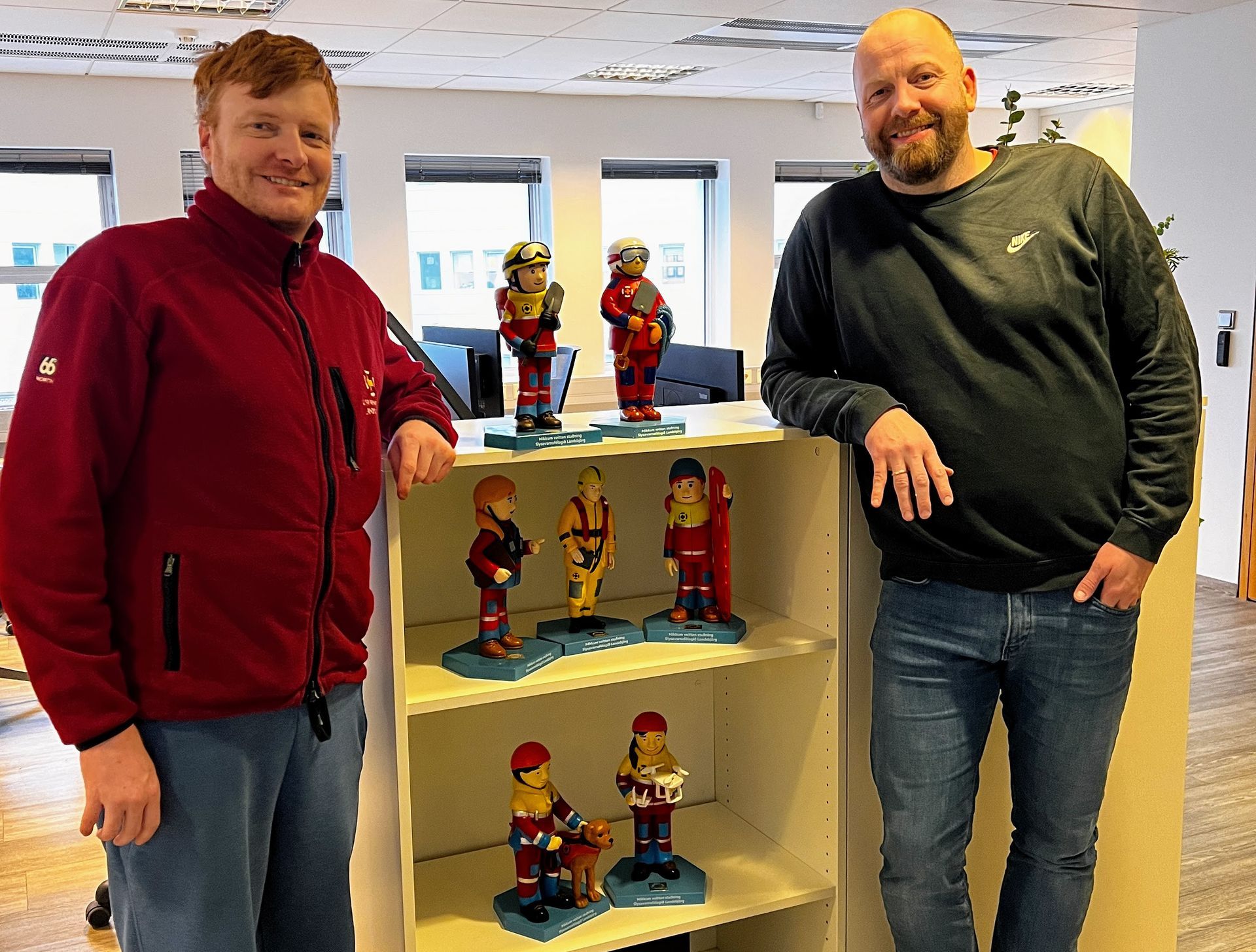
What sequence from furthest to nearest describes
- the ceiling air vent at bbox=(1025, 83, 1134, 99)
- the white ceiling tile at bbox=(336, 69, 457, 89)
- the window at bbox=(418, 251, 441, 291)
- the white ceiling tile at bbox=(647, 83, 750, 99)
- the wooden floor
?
the ceiling air vent at bbox=(1025, 83, 1134, 99) < the window at bbox=(418, 251, 441, 291) < the white ceiling tile at bbox=(647, 83, 750, 99) < the white ceiling tile at bbox=(336, 69, 457, 89) < the wooden floor

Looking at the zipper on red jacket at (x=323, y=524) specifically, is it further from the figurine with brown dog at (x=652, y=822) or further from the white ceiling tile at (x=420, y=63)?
the white ceiling tile at (x=420, y=63)

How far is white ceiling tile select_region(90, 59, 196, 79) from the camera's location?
18.5ft

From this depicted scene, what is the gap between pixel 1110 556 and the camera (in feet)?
5.01

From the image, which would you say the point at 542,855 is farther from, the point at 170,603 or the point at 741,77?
the point at 741,77

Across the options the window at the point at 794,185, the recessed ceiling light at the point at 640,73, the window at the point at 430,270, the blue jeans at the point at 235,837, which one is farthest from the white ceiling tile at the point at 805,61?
the blue jeans at the point at 235,837

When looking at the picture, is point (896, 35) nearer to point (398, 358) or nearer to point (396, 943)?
point (398, 358)

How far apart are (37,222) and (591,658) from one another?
5.70 meters

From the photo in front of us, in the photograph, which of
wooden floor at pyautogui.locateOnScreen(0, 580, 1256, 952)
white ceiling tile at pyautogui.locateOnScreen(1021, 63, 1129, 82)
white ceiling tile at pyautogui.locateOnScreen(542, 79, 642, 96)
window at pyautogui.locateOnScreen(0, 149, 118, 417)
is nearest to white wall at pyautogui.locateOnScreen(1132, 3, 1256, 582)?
white ceiling tile at pyautogui.locateOnScreen(1021, 63, 1129, 82)

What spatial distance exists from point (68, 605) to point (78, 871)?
6.60ft

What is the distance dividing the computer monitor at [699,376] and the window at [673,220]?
443 centimetres

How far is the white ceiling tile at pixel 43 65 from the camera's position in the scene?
214 inches

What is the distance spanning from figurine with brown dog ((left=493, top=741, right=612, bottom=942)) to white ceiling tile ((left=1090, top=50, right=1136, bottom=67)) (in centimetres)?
578

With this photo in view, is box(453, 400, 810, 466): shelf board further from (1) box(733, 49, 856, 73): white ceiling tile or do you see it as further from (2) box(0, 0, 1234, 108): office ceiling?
(1) box(733, 49, 856, 73): white ceiling tile

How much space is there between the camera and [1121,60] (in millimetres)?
6316
